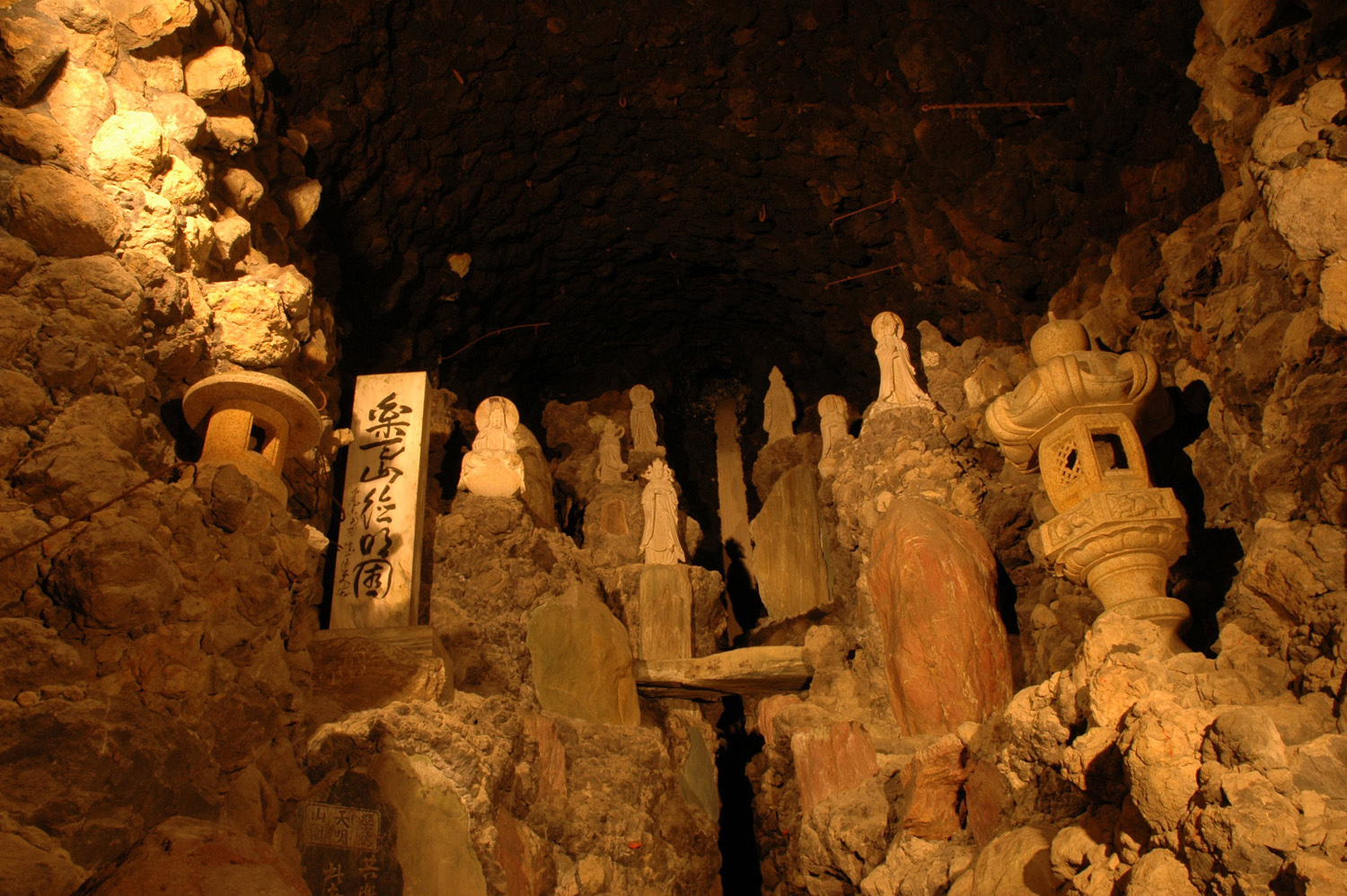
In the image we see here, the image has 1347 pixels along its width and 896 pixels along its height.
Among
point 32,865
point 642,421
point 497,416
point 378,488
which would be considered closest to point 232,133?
point 378,488

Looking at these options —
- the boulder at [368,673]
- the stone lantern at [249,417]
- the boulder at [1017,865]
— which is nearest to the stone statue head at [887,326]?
the boulder at [1017,865]

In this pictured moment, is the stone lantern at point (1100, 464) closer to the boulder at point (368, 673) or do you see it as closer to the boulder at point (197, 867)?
the boulder at point (368, 673)

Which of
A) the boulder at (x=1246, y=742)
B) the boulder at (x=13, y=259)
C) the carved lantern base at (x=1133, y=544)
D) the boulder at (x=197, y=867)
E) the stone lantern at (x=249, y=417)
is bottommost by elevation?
the boulder at (x=197, y=867)

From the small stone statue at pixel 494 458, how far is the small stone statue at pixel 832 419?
12.1 ft

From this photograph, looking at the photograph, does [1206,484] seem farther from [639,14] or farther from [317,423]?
[639,14]

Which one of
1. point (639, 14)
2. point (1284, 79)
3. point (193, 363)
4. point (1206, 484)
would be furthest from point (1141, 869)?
point (639, 14)

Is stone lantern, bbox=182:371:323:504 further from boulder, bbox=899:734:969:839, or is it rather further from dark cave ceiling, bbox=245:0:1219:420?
boulder, bbox=899:734:969:839

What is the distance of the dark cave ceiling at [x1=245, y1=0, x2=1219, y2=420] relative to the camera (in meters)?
8.02

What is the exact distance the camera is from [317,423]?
579cm

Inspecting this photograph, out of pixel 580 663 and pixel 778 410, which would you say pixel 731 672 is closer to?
pixel 580 663

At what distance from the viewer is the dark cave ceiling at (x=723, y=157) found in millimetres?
8023

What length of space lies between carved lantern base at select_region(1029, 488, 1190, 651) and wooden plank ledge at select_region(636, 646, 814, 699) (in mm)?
3277

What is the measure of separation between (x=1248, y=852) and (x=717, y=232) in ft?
31.8

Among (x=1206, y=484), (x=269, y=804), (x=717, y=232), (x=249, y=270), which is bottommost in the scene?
(x=269, y=804)
